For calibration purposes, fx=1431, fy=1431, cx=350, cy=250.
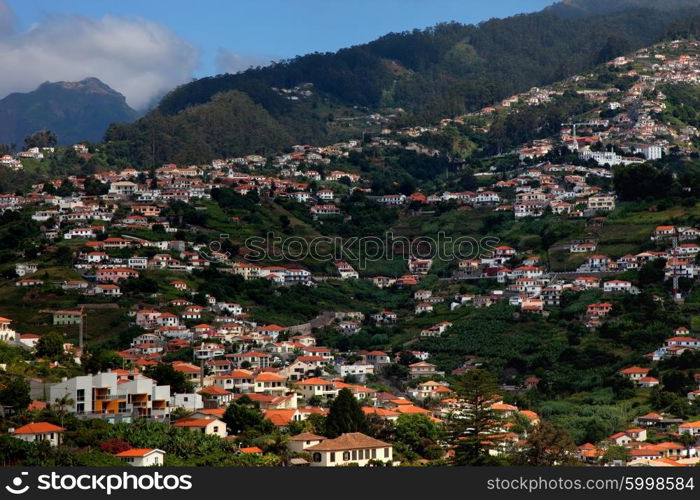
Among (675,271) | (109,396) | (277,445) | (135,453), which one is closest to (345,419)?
(277,445)

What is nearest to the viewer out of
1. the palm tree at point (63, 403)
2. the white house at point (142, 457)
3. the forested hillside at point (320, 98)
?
the white house at point (142, 457)

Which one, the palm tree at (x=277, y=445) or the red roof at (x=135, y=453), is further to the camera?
the palm tree at (x=277, y=445)

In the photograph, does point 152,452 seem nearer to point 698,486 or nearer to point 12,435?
point 12,435

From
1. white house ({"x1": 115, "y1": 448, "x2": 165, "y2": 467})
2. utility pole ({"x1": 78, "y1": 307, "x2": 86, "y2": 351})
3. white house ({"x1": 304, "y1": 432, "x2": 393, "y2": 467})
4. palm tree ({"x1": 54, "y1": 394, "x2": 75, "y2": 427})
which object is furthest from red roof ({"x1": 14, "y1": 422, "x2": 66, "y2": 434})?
utility pole ({"x1": 78, "y1": 307, "x2": 86, "y2": 351})

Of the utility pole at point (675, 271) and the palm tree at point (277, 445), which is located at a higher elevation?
the utility pole at point (675, 271)

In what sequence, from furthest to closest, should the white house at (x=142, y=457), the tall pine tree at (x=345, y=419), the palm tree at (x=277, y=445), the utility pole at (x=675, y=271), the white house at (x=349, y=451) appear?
the utility pole at (x=675, y=271), the tall pine tree at (x=345, y=419), the palm tree at (x=277, y=445), the white house at (x=349, y=451), the white house at (x=142, y=457)

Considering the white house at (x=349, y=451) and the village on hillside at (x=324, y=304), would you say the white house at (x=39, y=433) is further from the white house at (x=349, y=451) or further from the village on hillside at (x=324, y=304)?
the white house at (x=349, y=451)

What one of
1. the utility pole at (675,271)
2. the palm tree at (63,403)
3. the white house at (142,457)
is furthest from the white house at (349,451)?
the utility pole at (675,271)

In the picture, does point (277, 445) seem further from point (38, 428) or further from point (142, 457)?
point (38, 428)

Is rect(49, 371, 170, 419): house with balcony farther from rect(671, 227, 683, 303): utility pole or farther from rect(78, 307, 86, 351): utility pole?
rect(671, 227, 683, 303): utility pole

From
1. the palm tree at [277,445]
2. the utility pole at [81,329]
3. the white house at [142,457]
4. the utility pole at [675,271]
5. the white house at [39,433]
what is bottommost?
the palm tree at [277,445]
